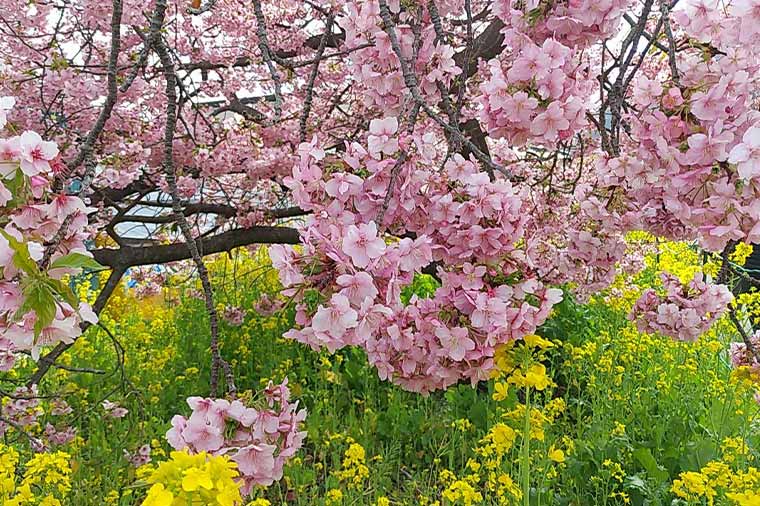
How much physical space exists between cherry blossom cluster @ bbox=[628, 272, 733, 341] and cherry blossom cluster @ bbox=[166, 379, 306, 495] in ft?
4.74

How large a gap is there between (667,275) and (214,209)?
7.24 feet

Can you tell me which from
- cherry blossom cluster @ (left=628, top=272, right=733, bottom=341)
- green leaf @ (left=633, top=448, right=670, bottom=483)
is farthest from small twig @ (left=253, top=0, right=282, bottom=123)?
green leaf @ (left=633, top=448, right=670, bottom=483)

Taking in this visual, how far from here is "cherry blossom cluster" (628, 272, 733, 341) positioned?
7.20 ft

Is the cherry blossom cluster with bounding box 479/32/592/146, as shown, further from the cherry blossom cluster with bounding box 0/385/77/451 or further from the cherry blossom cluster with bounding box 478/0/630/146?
the cherry blossom cluster with bounding box 0/385/77/451

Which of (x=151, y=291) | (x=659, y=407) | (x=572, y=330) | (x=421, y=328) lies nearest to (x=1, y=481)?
(x=421, y=328)

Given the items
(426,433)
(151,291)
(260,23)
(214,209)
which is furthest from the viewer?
(151,291)

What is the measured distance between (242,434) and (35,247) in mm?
387

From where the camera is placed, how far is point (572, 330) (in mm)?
4102

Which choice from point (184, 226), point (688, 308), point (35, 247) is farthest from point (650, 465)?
point (35, 247)

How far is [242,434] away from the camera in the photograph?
3.71 feet

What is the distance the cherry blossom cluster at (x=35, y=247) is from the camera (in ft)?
2.62

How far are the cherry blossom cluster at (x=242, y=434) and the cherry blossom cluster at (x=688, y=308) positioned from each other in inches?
56.8

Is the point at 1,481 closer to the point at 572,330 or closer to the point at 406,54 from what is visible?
the point at 406,54

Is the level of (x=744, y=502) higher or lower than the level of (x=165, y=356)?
lower
